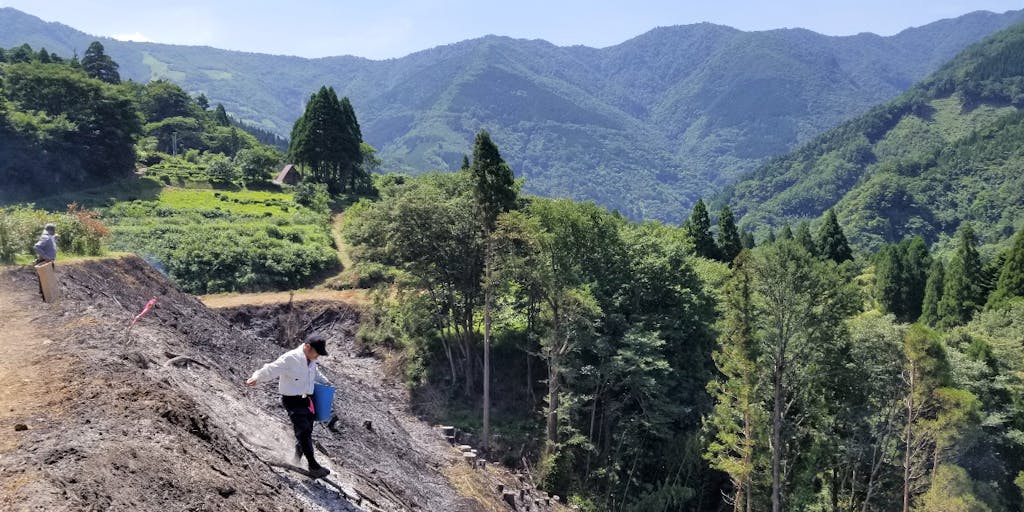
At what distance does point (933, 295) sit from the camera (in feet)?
101

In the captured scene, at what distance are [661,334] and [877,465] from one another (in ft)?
21.7

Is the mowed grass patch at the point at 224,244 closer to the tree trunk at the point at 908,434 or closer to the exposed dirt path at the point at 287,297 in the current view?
the exposed dirt path at the point at 287,297

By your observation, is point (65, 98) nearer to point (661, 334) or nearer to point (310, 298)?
point (310, 298)

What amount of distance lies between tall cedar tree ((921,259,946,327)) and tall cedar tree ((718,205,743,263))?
977 cm

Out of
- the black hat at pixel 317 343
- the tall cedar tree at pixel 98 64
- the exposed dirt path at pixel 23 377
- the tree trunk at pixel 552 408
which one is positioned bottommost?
the tree trunk at pixel 552 408

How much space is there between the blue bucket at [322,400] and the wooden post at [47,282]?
7544 mm

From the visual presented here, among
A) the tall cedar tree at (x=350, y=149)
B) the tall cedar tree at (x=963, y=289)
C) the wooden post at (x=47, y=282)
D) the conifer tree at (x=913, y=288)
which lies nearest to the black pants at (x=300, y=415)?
the wooden post at (x=47, y=282)

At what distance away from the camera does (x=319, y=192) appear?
38.0m

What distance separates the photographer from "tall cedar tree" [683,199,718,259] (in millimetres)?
31938

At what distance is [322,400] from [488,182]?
12.9 m

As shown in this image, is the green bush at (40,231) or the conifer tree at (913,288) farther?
the conifer tree at (913,288)

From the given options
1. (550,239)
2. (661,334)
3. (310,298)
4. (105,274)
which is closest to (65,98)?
(310,298)

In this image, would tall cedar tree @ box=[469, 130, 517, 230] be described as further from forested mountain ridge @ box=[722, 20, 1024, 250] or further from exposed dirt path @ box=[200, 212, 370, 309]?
forested mountain ridge @ box=[722, 20, 1024, 250]

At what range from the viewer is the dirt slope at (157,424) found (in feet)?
16.0
